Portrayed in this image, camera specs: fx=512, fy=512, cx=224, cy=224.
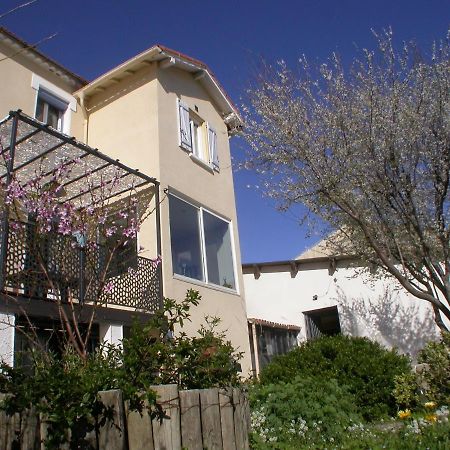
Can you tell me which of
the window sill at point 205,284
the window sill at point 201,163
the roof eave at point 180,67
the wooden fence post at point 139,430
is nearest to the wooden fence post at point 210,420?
the wooden fence post at point 139,430

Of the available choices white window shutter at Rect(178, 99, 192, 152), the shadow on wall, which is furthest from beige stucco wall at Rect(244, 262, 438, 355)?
white window shutter at Rect(178, 99, 192, 152)

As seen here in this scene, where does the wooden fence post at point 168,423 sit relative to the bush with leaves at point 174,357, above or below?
below

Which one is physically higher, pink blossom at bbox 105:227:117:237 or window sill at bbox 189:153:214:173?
window sill at bbox 189:153:214:173

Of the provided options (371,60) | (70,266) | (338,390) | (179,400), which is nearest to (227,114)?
(371,60)

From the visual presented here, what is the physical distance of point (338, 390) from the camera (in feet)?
24.7

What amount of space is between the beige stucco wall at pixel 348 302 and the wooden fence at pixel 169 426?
39.3 ft

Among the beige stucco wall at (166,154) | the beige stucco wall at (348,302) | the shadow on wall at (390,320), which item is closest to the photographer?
the beige stucco wall at (166,154)

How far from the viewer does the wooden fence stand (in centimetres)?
288

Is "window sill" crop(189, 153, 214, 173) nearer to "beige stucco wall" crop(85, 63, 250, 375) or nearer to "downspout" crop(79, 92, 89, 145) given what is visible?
"beige stucco wall" crop(85, 63, 250, 375)

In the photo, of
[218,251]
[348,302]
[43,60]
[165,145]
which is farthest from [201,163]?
[348,302]

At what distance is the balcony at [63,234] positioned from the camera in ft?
23.6

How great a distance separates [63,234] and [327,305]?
33.9ft

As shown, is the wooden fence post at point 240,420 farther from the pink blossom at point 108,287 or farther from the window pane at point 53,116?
the window pane at point 53,116

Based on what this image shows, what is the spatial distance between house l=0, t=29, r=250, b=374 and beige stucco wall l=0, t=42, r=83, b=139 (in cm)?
2
